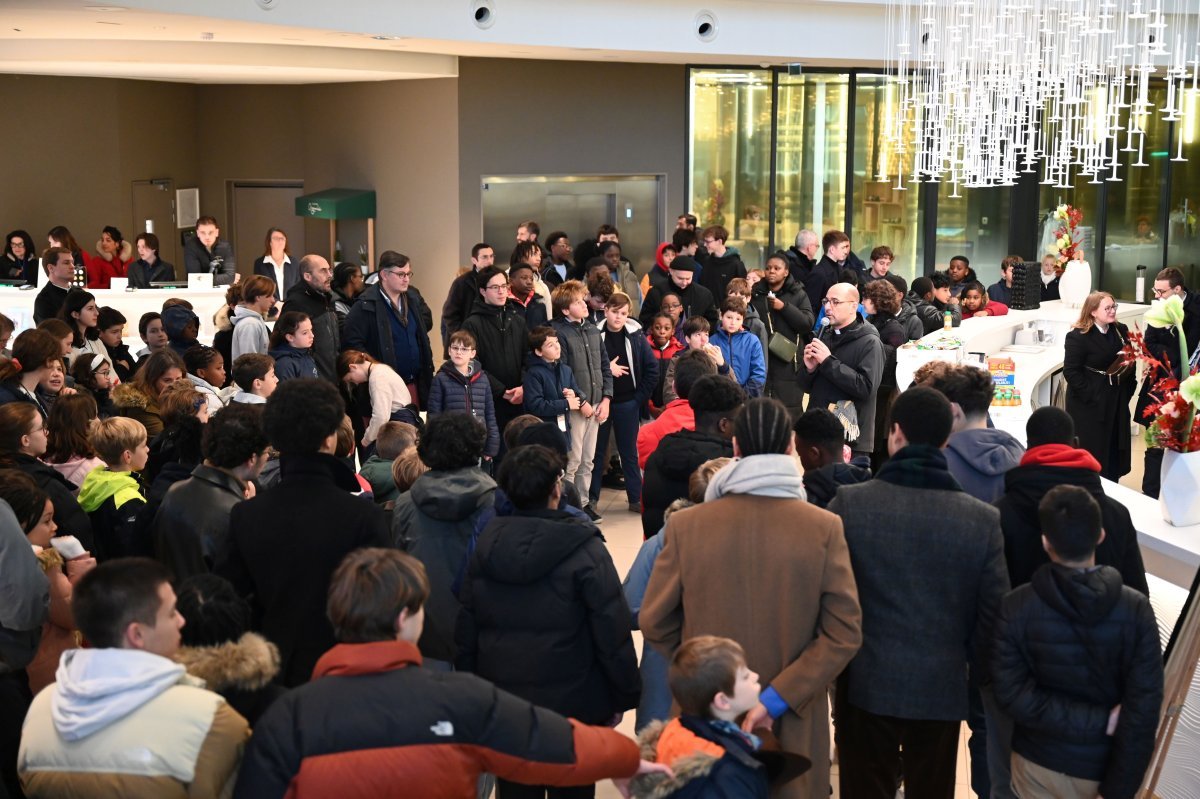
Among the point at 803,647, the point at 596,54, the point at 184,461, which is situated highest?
the point at 596,54

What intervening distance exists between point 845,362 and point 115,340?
15.5 feet

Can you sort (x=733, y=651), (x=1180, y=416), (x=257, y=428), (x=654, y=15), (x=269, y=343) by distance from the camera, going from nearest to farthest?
(x=733, y=651), (x=257, y=428), (x=1180, y=416), (x=269, y=343), (x=654, y=15)

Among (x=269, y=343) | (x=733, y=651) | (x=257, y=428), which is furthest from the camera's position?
(x=269, y=343)

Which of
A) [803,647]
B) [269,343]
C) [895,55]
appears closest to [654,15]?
[895,55]

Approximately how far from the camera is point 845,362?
26.8 ft

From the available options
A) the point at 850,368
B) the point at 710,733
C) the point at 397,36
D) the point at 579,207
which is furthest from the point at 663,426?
the point at 579,207

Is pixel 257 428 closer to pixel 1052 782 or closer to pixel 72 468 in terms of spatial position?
pixel 72 468

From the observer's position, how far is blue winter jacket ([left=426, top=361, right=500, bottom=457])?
7.86 meters

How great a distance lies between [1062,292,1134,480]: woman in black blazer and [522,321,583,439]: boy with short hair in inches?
143

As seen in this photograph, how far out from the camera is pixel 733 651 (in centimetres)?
331

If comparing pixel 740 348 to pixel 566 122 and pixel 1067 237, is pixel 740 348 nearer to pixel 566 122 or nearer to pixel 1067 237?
pixel 1067 237

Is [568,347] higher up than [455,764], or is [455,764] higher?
[568,347]

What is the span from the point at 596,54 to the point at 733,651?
34.7ft

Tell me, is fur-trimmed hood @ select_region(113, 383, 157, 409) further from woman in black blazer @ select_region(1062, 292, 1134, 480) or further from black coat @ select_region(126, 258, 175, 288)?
woman in black blazer @ select_region(1062, 292, 1134, 480)
